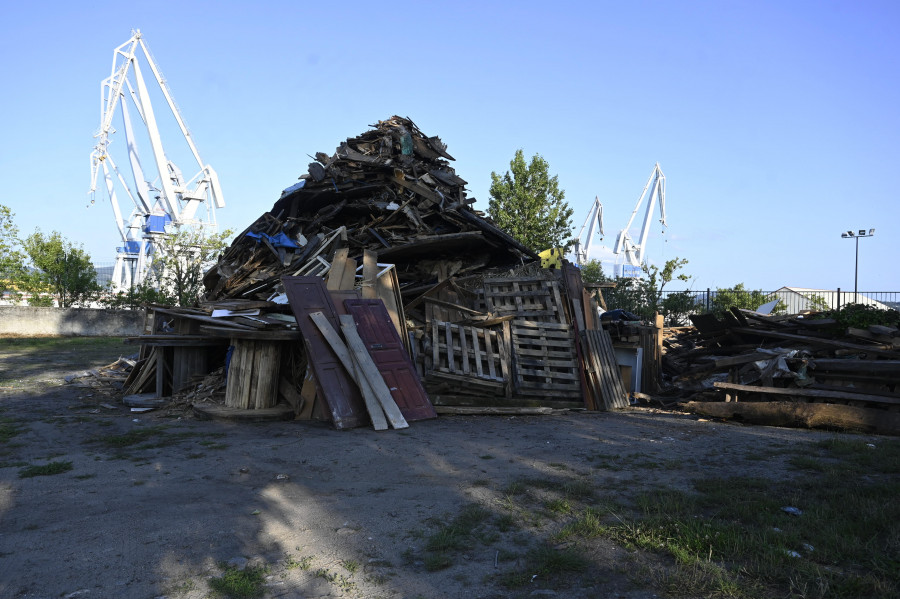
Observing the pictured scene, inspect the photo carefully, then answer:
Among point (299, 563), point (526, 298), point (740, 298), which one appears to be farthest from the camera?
point (740, 298)

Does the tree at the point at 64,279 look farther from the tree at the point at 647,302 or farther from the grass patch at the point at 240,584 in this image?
the grass patch at the point at 240,584

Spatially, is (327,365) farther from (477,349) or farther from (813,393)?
(813,393)

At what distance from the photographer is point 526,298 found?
11305mm

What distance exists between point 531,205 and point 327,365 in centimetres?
2179

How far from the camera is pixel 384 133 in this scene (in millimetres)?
14125

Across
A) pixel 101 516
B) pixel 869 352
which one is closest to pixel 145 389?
pixel 101 516

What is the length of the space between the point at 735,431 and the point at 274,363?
659cm

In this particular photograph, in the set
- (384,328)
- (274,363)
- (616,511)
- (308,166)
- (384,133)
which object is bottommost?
(616,511)

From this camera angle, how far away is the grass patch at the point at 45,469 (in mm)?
5469

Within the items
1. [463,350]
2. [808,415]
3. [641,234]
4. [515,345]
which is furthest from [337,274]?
[641,234]

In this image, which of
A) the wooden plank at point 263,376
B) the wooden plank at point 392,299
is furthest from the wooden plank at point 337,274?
the wooden plank at point 263,376

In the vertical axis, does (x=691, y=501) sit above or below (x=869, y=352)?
below

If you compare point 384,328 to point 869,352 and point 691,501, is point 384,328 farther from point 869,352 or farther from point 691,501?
point 869,352

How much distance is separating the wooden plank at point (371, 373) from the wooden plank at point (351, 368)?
0.05 m
